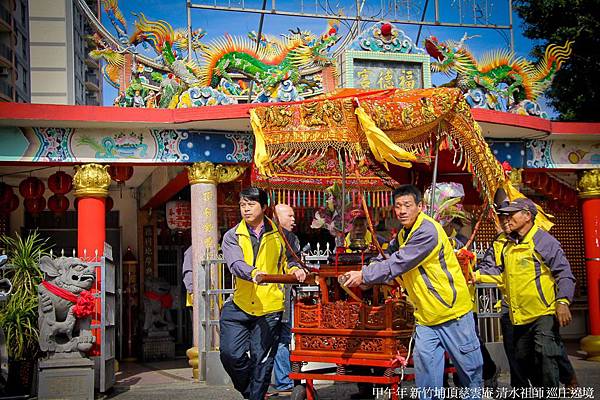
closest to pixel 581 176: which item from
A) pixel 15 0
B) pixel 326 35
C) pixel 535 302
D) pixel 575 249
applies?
pixel 575 249

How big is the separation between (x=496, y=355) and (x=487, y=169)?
3.15 meters

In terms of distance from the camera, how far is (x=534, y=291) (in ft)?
17.8

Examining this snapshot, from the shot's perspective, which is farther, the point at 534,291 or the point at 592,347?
the point at 592,347

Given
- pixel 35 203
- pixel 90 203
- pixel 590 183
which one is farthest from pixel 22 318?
pixel 590 183

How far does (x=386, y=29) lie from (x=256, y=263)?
4758 millimetres

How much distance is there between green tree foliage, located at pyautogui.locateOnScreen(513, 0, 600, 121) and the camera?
1510 cm

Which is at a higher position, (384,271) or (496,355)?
(384,271)

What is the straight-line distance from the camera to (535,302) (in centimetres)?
543

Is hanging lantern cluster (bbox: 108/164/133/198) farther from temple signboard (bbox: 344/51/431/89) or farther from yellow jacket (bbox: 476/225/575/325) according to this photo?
yellow jacket (bbox: 476/225/575/325)

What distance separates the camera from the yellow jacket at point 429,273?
15.6ft

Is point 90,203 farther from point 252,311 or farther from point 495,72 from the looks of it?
point 495,72

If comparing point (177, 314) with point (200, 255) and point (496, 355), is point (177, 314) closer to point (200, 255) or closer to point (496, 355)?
point (200, 255)

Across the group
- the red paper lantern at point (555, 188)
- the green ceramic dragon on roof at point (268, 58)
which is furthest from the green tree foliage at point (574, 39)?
the green ceramic dragon on roof at point (268, 58)

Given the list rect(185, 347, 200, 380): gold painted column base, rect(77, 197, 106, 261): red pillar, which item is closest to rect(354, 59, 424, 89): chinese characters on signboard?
rect(77, 197, 106, 261): red pillar
